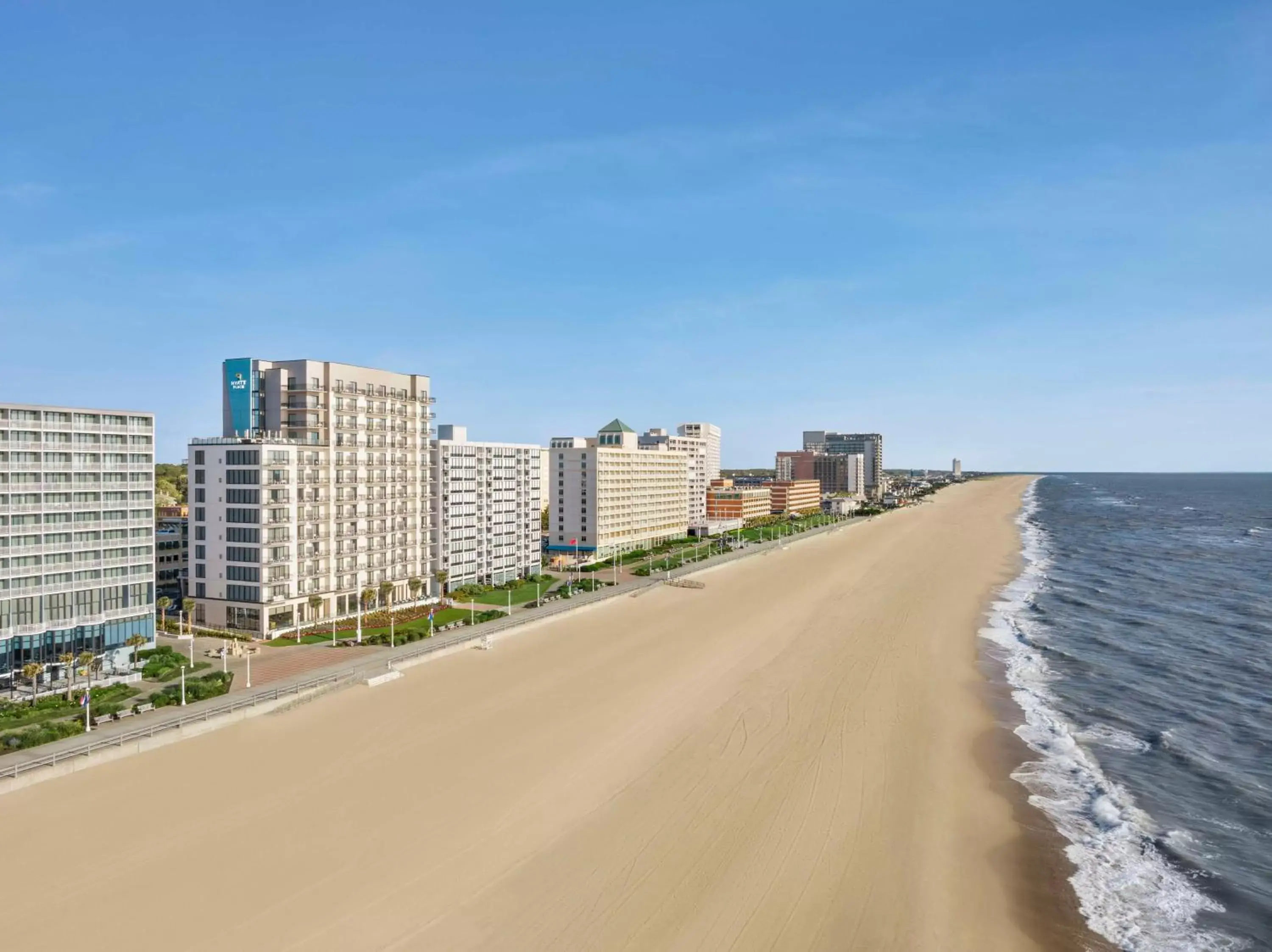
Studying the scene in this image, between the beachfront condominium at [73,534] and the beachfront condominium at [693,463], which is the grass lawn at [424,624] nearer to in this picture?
the beachfront condominium at [73,534]

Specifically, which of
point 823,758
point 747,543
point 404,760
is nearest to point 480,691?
point 404,760

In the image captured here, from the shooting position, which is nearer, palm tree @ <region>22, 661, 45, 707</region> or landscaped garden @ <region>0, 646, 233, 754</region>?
landscaped garden @ <region>0, 646, 233, 754</region>

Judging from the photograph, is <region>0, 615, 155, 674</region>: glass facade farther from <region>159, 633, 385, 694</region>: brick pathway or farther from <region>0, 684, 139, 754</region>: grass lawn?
<region>159, 633, 385, 694</region>: brick pathway

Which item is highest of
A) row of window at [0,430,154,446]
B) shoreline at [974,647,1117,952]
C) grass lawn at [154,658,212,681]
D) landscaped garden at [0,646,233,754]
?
row of window at [0,430,154,446]

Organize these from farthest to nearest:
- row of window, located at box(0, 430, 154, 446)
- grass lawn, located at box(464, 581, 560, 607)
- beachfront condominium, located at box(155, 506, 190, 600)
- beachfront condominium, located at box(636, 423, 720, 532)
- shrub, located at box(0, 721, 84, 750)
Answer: beachfront condominium, located at box(636, 423, 720, 532) → grass lawn, located at box(464, 581, 560, 607) → beachfront condominium, located at box(155, 506, 190, 600) → row of window, located at box(0, 430, 154, 446) → shrub, located at box(0, 721, 84, 750)

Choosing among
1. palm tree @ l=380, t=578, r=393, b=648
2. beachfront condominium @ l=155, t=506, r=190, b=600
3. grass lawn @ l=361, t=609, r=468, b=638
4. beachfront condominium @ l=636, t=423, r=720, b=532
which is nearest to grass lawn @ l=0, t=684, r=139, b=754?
grass lawn @ l=361, t=609, r=468, b=638

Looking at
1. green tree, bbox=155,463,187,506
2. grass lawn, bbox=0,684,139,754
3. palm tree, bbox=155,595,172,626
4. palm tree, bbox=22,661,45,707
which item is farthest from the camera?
green tree, bbox=155,463,187,506

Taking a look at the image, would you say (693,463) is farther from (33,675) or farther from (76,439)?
(33,675)

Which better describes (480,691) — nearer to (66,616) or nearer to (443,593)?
(66,616)
